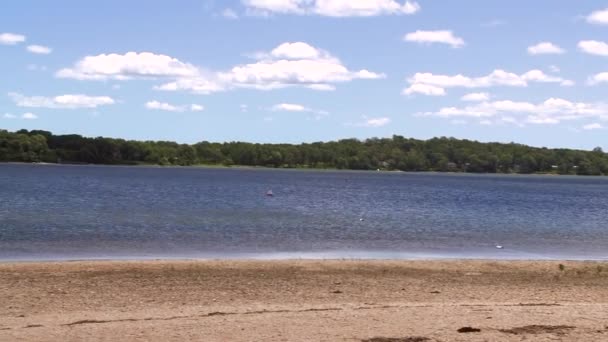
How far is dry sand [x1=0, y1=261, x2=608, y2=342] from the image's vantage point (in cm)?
1096

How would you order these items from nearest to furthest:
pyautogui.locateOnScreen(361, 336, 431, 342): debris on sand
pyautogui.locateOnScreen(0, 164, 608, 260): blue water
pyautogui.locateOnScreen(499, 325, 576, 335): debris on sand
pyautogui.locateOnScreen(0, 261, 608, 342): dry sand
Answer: pyautogui.locateOnScreen(361, 336, 431, 342): debris on sand
pyautogui.locateOnScreen(0, 261, 608, 342): dry sand
pyautogui.locateOnScreen(499, 325, 576, 335): debris on sand
pyautogui.locateOnScreen(0, 164, 608, 260): blue water

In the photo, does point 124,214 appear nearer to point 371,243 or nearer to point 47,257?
point 371,243

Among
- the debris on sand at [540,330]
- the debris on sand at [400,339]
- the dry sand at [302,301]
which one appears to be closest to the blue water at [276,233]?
the dry sand at [302,301]

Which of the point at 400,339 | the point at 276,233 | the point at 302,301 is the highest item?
the point at 400,339

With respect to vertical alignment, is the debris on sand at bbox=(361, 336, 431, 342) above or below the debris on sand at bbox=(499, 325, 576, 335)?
below

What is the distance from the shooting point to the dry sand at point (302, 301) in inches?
432

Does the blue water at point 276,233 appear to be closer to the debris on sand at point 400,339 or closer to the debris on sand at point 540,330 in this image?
the debris on sand at point 540,330

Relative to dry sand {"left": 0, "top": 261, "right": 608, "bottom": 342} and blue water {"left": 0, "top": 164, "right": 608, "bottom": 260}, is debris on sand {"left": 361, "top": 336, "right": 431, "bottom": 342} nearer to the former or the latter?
dry sand {"left": 0, "top": 261, "right": 608, "bottom": 342}

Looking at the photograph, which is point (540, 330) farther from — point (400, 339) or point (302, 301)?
point (302, 301)

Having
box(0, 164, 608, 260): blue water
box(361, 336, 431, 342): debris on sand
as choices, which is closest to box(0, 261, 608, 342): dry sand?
box(361, 336, 431, 342): debris on sand

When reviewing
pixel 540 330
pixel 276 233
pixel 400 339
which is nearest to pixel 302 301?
pixel 400 339

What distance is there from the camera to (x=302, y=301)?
14836mm

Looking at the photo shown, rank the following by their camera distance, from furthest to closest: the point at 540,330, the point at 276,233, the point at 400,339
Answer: the point at 276,233, the point at 540,330, the point at 400,339

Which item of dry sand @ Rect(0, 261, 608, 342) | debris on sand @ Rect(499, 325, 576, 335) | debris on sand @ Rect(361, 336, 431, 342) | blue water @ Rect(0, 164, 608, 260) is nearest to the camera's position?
debris on sand @ Rect(361, 336, 431, 342)
